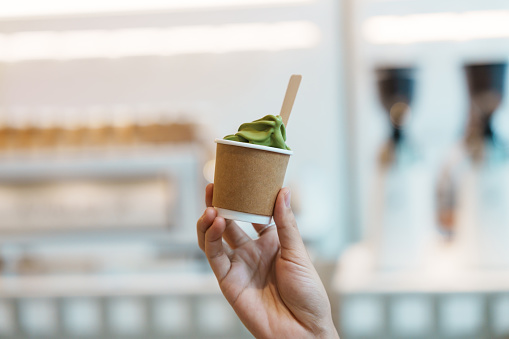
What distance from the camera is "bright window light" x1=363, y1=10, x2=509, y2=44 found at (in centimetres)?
200

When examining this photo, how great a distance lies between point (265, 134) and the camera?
677 millimetres

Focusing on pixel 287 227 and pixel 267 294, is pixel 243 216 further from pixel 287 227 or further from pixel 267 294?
pixel 267 294

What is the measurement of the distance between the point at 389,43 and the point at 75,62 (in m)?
1.28

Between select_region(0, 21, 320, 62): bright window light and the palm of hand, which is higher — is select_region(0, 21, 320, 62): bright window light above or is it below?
above

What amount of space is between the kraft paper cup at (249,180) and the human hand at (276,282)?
2 centimetres

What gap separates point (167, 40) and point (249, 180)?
65.8 inches

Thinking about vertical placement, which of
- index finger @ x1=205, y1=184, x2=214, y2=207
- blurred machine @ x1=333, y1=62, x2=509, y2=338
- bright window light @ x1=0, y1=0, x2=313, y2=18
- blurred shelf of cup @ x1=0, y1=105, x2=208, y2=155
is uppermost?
bright window light @ x1=0, y1=0, x2=313, y2=18

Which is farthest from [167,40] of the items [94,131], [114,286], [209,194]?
[209,194]

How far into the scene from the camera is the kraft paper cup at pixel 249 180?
2.19ft

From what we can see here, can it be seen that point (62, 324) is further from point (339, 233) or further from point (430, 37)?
point (430, 37)

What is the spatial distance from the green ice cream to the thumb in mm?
64

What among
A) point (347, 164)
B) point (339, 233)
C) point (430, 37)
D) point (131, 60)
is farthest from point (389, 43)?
point (131, 60)

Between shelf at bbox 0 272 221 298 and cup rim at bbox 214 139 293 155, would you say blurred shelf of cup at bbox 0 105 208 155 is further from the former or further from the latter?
cup rim at bbox 214 139 293 155

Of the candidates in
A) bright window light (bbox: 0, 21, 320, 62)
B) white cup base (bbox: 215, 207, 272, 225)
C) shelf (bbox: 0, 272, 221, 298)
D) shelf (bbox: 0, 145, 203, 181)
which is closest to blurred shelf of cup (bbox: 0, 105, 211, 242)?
shelf (bbox: 0, 145, 203, 181)
